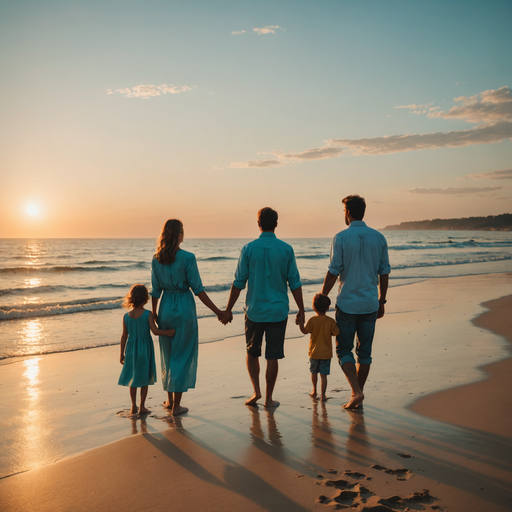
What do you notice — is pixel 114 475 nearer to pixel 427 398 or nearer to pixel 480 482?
pixel 480 482

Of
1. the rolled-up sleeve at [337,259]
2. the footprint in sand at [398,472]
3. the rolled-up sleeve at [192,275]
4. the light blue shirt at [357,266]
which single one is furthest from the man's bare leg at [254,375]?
the footprint in sand at [398,472]

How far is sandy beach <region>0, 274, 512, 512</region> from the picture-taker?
254cm

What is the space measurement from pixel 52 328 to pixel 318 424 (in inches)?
303

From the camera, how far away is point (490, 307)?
10.3 metres

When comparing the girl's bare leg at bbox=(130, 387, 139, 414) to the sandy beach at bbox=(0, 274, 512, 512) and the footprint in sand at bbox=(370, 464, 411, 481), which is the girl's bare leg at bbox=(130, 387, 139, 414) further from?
the footprint in sand at bbox=(370, 464, 411, 481)

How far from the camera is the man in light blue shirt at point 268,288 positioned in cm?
411

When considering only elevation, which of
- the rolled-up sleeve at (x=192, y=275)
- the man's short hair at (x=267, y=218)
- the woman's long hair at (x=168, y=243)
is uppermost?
the man's short hair at (x=267, y=218)

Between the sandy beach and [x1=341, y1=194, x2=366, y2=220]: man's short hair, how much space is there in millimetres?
1900

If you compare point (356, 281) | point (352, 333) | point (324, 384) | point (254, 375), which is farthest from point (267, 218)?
point (324, 384)

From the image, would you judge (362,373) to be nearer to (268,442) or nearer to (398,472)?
(268,442)

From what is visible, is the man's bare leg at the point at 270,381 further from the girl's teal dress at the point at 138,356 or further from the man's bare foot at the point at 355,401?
the girl's teal dress at the point at 138,356

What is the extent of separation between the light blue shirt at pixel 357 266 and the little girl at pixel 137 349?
190 cm

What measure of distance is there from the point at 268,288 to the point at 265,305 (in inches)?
6.7

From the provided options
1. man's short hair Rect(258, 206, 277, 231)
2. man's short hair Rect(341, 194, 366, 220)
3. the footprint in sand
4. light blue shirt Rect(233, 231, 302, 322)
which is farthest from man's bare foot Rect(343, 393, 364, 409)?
man's short hair Rect(258, 206, 277, 231)
